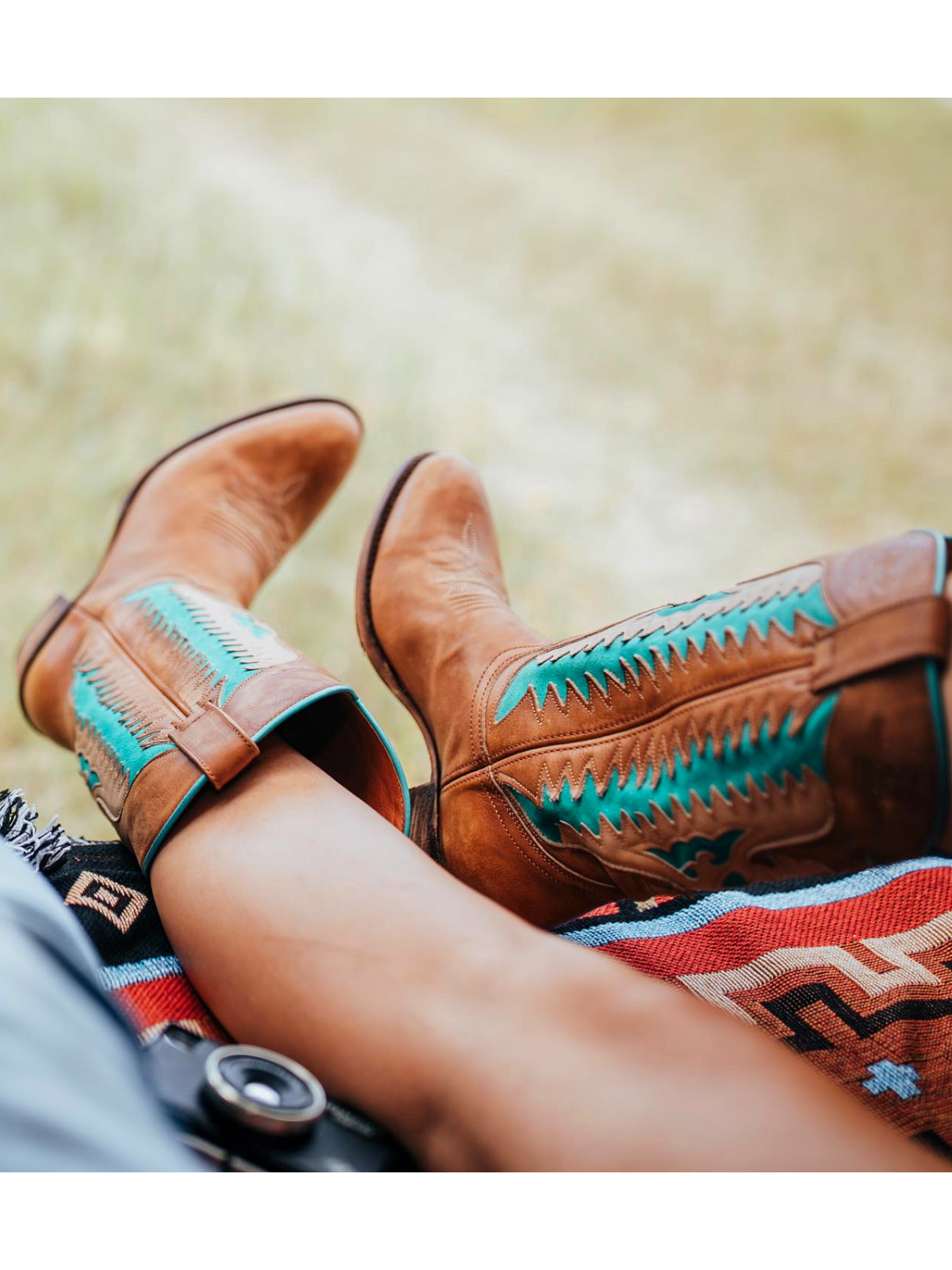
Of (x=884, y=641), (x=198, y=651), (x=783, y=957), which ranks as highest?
(x=884, y=641)

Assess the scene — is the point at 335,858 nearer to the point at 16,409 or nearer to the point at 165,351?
the point at 16,409

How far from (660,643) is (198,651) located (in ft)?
1.30

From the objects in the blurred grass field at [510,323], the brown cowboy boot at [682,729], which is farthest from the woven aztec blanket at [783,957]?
the blurred grass field at [510,323]

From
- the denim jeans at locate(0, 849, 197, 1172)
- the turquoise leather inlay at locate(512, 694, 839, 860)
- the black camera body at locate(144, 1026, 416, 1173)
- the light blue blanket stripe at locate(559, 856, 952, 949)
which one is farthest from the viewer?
the light blue blanket stripe at locate(559, 856, 952, 949)

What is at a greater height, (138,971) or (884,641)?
(884,641)

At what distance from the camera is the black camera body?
1.48 ft

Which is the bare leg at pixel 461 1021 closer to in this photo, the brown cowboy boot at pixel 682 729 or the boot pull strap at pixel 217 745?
the boot pull strap at pixel 217 745

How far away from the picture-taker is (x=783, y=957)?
0.77 m

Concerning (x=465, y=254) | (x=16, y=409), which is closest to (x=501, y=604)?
(x=16, y=409)

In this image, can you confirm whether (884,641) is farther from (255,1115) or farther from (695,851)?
(255,1115)

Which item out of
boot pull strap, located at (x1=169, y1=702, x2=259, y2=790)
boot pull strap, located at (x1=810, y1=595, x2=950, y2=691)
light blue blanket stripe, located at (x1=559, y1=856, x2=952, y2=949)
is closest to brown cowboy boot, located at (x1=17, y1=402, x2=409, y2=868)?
boot pull strap, located at (x1=169, y1=702, x2=259, y2=790)

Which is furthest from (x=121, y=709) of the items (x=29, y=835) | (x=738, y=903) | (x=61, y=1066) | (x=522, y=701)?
(x=738, y=903)

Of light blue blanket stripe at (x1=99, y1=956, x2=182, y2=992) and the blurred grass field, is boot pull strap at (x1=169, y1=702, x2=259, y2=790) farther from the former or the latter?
the blurred grass field

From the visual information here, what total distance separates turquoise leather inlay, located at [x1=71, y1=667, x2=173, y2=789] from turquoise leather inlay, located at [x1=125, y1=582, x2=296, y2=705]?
70 mm
